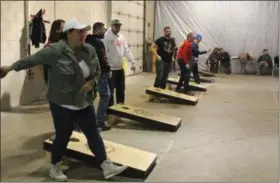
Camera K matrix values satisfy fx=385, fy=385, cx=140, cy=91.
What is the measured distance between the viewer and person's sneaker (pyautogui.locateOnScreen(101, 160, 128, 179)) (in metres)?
2.77

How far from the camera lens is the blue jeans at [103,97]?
149 inches

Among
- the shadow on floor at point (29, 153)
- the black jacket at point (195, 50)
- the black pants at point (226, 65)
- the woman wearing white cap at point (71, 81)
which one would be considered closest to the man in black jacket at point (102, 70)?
the shadow on floor at point (29, 153)

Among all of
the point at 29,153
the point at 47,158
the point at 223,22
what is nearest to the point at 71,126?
the point at 47,158

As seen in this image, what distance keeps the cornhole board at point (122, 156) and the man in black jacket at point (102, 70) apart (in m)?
0.73

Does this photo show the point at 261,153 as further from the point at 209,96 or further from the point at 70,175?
the point at 209,96

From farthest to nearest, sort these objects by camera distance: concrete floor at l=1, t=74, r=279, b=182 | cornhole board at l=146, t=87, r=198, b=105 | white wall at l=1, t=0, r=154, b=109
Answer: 1. cornhole board at l=146, t=87, r=198, b=105
2. white wall at l=1, t=0, r=154, b=109
3. concrete floor at l=1, t=74, r=279, b=182

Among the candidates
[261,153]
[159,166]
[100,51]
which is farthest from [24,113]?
[261,153]

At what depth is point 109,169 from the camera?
278 cm

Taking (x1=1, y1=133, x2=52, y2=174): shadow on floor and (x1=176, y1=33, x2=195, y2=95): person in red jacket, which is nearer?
(x1=1, y1=133, x2=52, y2=174): shadow on floor

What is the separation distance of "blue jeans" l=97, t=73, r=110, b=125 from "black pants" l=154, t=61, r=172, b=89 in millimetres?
773

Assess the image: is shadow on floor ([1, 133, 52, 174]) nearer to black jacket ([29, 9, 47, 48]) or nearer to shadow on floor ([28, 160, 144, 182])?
shadow on floor ([28, 160, 144, 182])

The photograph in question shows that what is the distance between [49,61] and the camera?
95.9 inches

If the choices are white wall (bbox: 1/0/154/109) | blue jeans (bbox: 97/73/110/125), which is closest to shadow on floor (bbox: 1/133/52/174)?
white wall (bbox: 1/0/154/109)

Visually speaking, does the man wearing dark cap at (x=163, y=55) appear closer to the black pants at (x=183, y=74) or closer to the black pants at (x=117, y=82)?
the black pants at (x=183, y=74)
